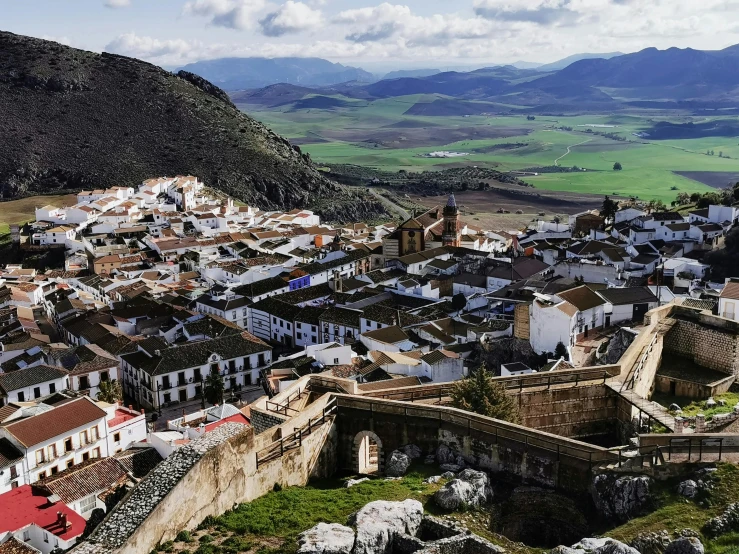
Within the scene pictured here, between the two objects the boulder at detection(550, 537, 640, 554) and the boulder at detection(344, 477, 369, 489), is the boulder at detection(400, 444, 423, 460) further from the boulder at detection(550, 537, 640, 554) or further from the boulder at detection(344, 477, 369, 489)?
the boulder at detection(550, 537, 640, 554)

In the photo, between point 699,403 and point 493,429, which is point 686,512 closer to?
point 493,429

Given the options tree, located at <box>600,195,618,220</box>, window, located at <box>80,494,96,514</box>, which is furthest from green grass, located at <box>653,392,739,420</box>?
tree, located at <box>600,195,618,220</box>

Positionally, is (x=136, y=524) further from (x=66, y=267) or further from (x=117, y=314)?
(x=66, y=267)

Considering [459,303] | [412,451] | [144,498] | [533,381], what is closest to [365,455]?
[412,451]

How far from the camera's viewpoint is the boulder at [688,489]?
14.7 meters

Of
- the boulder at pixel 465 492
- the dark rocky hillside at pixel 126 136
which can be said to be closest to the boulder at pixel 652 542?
the boulder at pixel 465 492

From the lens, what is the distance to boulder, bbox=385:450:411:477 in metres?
17.6

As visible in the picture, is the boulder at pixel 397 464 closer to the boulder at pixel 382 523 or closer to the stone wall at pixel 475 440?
the stone wall at pixel 475 440

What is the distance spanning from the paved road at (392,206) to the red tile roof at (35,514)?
321 ft

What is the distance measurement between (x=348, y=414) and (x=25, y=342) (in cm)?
3248

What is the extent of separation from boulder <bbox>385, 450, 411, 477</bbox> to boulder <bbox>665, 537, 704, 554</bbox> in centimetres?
612

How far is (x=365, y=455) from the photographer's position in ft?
64.8

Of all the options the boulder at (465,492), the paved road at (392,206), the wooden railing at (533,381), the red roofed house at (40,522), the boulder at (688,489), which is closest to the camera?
the boulder at (688,489)

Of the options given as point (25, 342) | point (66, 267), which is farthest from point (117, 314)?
point (66, 267)
